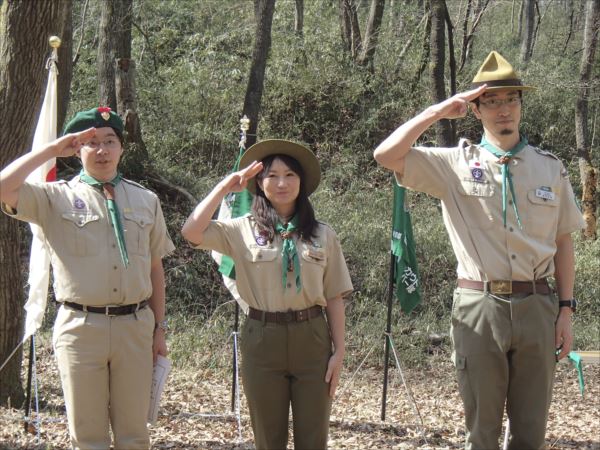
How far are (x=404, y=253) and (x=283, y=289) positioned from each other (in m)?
2.47

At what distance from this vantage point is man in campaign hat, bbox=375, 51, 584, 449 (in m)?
3.55

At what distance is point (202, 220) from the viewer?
11.6ft

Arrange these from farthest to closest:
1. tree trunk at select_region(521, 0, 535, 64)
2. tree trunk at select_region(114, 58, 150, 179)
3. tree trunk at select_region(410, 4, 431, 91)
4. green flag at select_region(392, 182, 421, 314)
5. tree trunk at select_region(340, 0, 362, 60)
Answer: tree trunk at select_region(521, 0, 535, 64)
tree trunk at select_region(340, 0, 362, 60)
tree trunk at select_region(410, 4, 431, 91)
tree trunk at select_region(114, 58, 150, 179)
green flag at select_region(392, 182, 421, 314)

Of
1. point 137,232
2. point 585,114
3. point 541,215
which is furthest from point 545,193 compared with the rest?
point 585,114

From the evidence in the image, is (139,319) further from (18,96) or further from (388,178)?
(388,178)

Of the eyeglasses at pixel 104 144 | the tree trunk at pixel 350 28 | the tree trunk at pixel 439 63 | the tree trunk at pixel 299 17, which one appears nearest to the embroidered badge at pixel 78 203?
the eyeglasses at pixel 104 144

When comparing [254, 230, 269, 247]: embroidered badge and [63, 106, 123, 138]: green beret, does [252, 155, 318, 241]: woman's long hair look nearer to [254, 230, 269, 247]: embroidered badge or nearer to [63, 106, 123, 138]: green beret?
[254, 230, 269, 247]: embroidered badge

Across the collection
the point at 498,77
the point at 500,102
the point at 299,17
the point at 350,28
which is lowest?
the point at 500,102

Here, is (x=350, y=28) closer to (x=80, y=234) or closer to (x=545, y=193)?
(x=545, y=193)

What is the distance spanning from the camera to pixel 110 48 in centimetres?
1145

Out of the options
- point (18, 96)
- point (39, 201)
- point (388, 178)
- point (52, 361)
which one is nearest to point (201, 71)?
point (388, 178)

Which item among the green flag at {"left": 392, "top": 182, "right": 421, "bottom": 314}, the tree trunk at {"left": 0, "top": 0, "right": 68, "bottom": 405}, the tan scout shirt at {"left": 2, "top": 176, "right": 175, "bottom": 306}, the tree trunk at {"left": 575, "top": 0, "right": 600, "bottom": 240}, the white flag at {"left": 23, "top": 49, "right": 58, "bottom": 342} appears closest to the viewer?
the tan scout shirt at {"left": 2, "top": 176, "right": 175, "bottom": 306}

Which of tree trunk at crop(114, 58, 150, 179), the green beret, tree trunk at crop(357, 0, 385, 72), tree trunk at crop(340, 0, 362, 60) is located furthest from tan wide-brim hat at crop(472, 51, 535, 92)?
tree trunk at crop(340, 0, 362, 60)

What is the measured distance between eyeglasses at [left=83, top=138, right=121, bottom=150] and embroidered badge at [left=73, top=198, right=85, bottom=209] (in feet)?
0.83
